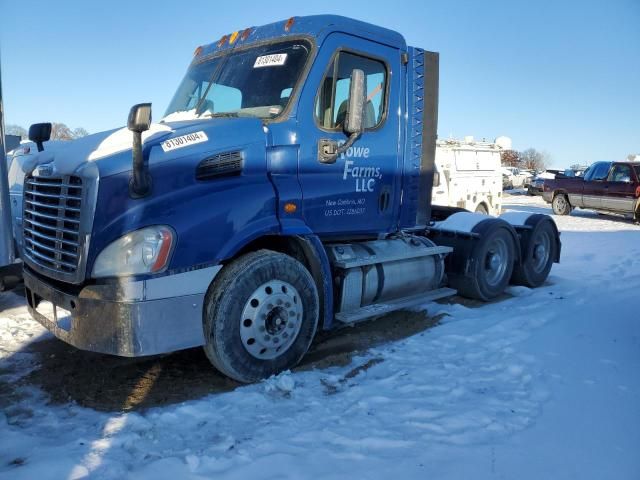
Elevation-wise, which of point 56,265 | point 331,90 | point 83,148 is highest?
point 331,90

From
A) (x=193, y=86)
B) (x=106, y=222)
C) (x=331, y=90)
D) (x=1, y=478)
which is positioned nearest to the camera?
(x=1, y=478)

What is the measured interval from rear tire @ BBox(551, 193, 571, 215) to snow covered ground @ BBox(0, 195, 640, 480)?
1596cm

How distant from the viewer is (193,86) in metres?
5.17

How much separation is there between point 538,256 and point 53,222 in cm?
666

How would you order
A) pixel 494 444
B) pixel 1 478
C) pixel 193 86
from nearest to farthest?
1. pixel 1 478
2. pixel 494 444
3. pixel 193 86

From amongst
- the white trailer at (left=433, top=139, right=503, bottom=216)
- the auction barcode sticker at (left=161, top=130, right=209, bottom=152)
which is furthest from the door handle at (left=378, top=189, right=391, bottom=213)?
the white trailer at (left=433, top=139, right=503, bottom=216)

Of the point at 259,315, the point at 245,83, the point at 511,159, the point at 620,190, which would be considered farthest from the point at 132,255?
the point at 511,159

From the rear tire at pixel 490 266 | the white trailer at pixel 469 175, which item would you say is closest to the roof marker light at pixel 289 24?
the rear tire at pixel 490 266

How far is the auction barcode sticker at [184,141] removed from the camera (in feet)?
12.2

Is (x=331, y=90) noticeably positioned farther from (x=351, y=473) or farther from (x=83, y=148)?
(x=351, y=473)

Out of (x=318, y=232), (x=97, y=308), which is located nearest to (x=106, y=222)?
(x=97, y=308)

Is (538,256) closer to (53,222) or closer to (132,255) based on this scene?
(132,255)

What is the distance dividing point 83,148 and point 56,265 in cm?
91

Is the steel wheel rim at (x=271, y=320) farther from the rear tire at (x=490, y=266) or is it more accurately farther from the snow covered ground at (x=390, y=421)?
the rear tire at (x=490, y=266)
